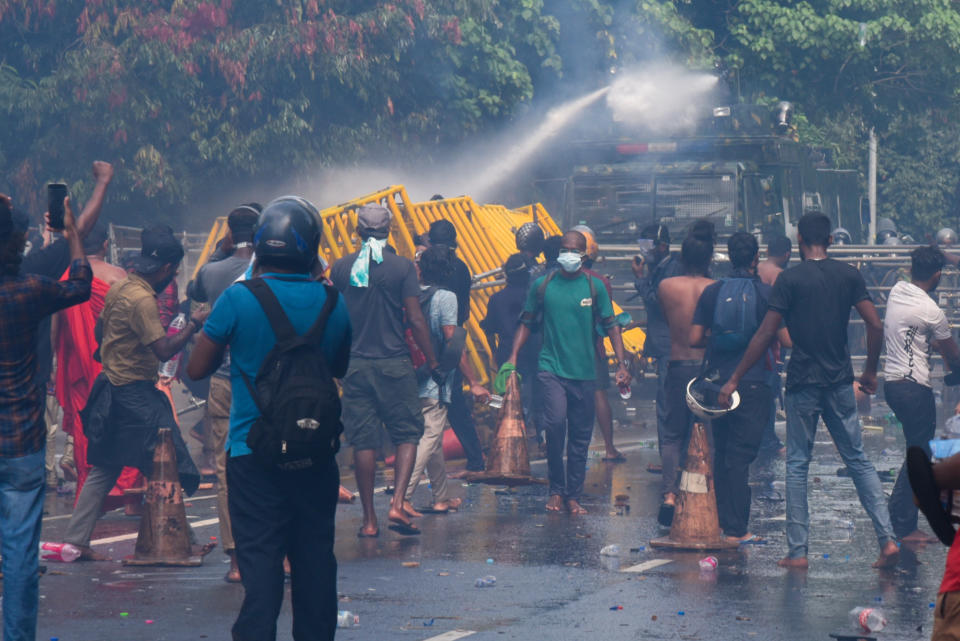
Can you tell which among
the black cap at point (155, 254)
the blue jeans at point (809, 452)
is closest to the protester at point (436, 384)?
the black cap at point (155, 254)

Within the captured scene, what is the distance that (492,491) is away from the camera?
11109 millimetres

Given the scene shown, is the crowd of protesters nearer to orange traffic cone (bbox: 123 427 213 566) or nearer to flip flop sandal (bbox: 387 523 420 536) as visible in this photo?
flip flop sandal (bbox: 387 523 420 536)

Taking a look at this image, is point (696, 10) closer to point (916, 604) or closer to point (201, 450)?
point (201, 450)

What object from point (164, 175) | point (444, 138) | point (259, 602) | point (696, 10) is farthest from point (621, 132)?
point (259, 602)

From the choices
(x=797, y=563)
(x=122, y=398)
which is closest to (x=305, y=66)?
(x=122, y=398)

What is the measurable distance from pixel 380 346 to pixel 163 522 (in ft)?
5.89

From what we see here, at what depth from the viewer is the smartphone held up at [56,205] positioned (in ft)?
18.5

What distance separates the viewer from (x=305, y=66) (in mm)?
20141

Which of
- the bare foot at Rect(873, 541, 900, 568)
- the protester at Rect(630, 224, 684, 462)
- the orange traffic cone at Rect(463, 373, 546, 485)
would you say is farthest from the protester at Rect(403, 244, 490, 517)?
the bare foot at Rect(873, 541, 900, 568)

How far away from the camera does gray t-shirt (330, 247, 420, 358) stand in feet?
29.6

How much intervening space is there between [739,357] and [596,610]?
8.35 feet

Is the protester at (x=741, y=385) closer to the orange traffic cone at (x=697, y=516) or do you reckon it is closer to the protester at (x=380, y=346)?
the orange traffic cone at (x=697, y=516)

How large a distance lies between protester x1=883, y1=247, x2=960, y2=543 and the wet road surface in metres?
0.27

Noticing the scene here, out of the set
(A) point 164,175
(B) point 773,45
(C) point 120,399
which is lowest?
(C) point 120,399
